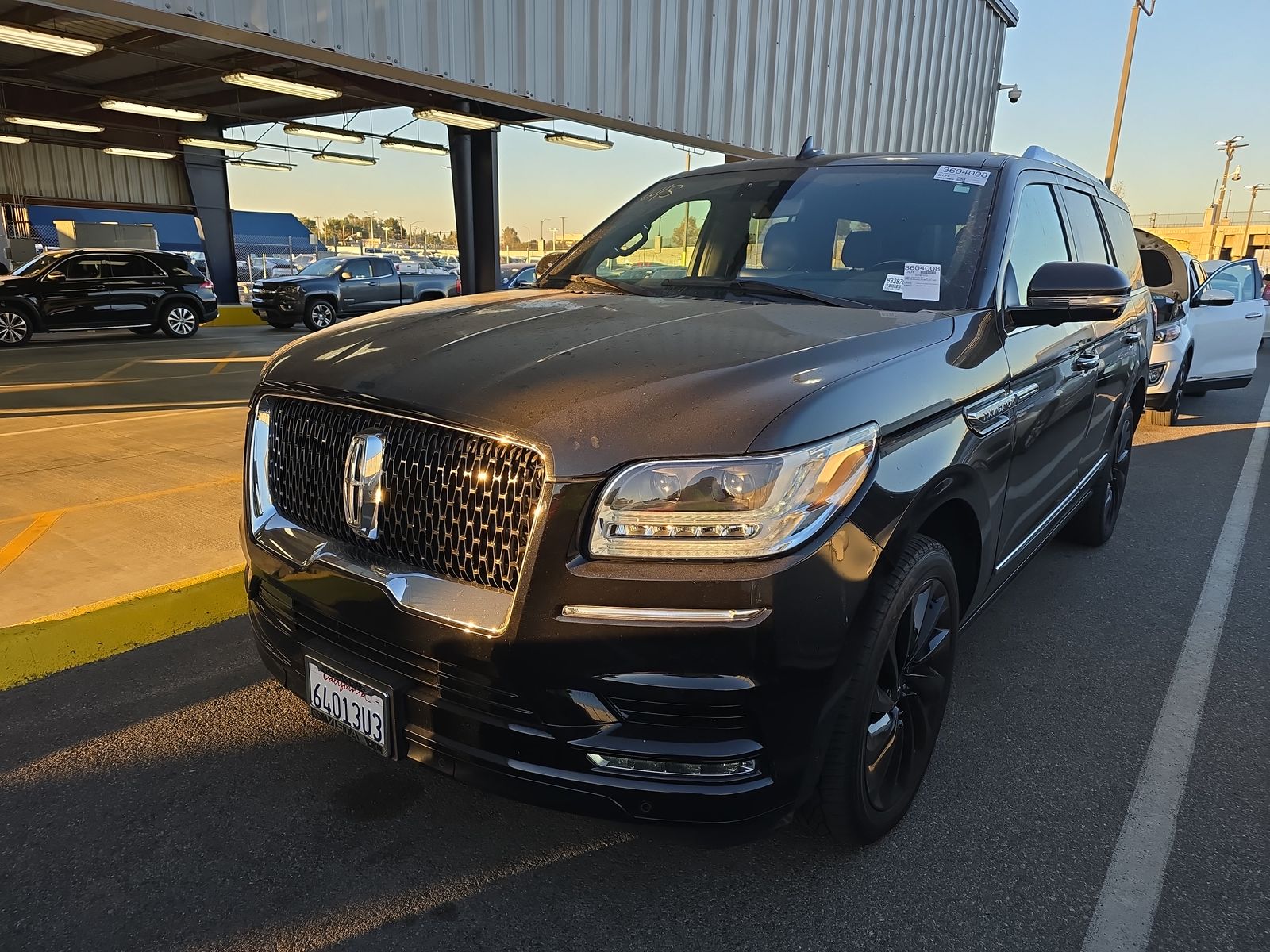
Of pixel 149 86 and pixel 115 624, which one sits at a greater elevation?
pixel 149 86

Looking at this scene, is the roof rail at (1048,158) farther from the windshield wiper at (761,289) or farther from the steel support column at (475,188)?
the steel support column at (475,188)

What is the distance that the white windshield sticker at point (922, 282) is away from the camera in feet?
9.06

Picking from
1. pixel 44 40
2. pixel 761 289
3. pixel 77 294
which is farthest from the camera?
pixel 77 294

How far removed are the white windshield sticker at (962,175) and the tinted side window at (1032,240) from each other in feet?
0.48

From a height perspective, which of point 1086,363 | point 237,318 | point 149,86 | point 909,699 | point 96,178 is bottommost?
point 237,318

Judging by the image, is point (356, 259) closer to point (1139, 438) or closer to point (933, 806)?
point (1139, 438)

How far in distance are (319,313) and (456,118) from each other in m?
7.90

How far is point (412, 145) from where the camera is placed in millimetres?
18844

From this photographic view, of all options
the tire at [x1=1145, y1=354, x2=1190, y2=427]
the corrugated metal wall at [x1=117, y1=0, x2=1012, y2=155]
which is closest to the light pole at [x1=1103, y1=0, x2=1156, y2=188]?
the corrugated metal wall at [x1=117, y1=0, x2=1012, y2=155]

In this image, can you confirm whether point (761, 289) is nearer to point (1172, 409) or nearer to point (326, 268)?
point (1172, 409)

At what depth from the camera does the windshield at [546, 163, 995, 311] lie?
9.43 feet

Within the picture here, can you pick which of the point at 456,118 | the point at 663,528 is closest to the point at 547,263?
the point at 663,528

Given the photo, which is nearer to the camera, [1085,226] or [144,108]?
[1085,226]

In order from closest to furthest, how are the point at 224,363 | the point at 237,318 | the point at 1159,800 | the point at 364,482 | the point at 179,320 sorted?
the point at 364,482 → the point at 1159,800 → the point at 224,363 → the point at 179,320 → the point at 237,318
